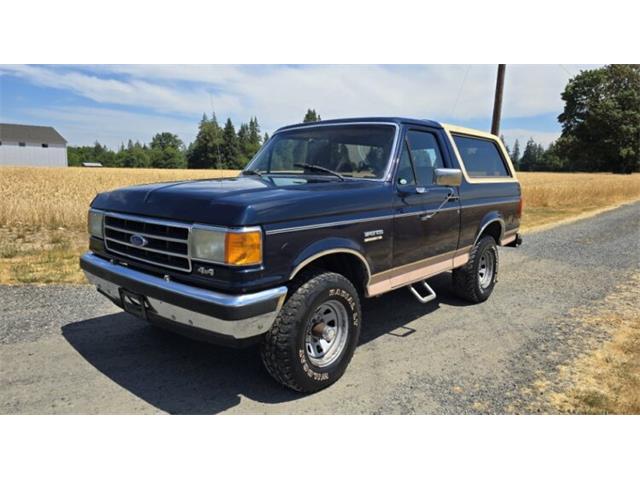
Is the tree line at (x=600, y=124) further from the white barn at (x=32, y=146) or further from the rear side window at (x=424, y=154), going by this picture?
the rear side window at (x=424, y=154)

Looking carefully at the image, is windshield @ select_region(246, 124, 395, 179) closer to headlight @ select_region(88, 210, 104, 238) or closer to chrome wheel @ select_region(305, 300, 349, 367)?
chrome wheel @ select_region(305, 300, 349, 367)

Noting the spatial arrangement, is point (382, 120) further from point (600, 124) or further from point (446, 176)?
point (600, 124)

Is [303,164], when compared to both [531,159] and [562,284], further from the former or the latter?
[531,159]

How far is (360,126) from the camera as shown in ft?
14.0

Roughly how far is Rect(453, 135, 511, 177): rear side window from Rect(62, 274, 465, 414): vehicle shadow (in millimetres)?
2053

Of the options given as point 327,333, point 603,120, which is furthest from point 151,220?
point 603,120

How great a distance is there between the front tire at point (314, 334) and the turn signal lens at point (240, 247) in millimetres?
A: 514

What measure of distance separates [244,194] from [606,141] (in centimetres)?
6842

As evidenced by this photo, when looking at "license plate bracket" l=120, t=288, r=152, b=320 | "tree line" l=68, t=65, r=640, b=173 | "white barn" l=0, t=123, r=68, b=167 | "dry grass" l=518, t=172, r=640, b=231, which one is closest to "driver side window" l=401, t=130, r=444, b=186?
"license plate bracket" l=120, t=288, r=152, b=320

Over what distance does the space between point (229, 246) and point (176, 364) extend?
160 cm

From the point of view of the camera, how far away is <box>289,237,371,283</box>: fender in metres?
3.00

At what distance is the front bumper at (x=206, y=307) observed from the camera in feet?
8.66

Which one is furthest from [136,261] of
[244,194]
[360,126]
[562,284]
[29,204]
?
[29,204]

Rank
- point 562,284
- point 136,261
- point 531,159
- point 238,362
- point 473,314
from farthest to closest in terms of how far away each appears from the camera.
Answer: point 531,159, point 562,284, point 473,314, point 238,362, point 136,261
